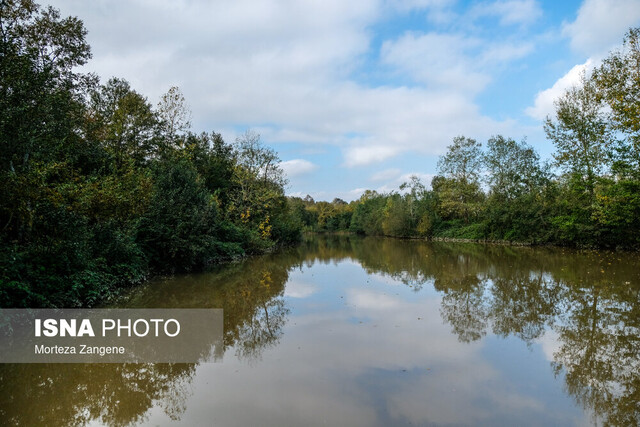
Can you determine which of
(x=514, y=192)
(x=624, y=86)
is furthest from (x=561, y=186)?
(x=624, y=86)

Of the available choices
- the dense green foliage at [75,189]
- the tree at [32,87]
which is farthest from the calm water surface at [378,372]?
the tree at [32,87]

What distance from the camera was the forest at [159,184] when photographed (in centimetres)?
776

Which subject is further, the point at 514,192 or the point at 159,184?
the point at 514,192

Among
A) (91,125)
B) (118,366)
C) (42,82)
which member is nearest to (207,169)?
(91,125)

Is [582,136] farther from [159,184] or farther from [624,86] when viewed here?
[159,184]

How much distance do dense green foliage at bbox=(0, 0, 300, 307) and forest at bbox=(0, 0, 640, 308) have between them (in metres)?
0.04

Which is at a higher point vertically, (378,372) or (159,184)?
(159,184)

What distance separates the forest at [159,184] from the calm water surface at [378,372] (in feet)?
8.14

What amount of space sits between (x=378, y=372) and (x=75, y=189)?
7.65 m

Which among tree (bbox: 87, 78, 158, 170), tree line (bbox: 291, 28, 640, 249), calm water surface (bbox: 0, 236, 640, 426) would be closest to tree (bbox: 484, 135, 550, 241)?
tree line (bbox: 291, 28, 640, 249)

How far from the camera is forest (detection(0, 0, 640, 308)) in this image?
25.5 feet

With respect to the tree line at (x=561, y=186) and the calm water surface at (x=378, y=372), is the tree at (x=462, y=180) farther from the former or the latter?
the calm water surface at (x=378, y=372)

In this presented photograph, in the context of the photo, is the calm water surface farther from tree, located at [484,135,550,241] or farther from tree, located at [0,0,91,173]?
tree, located at [484,135,550,241]

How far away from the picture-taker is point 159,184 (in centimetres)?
1478
